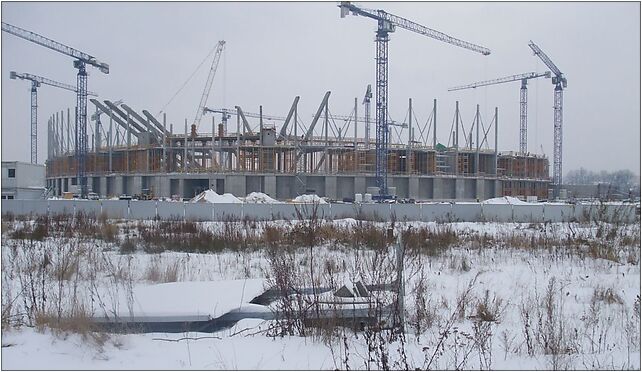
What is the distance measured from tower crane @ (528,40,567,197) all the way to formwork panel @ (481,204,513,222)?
34.0 meters

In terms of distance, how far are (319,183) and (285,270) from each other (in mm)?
38576

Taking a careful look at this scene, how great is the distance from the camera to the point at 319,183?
44.6 metres

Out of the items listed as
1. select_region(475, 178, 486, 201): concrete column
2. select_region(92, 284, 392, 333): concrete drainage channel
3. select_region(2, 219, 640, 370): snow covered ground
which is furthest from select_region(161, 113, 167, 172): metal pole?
select_region(92, 284, 392, 333): concrete drainage channel

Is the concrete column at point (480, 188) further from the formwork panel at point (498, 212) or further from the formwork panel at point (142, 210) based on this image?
the formwork panel at point (142, 210)

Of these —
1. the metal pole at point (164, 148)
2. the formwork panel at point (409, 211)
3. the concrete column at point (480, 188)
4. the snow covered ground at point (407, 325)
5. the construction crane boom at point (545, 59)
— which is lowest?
the snow covered ground at point (407, 325)

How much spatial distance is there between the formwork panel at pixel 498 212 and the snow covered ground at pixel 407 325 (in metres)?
14.0

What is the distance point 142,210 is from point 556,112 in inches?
1965

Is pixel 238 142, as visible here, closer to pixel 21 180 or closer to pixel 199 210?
pixel 21 180

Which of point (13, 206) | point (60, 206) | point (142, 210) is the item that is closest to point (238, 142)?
point (60, 206)

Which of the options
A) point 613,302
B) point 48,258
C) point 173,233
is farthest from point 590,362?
point 173,233

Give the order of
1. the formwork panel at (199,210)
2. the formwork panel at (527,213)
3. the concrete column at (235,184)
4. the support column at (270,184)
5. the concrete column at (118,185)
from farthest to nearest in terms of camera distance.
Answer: the concrete column at (118,185)
the support column at (270,184)
the concrete column at (235,184)
the formwork panel at (527,213)
the formwork panel at (199,210)

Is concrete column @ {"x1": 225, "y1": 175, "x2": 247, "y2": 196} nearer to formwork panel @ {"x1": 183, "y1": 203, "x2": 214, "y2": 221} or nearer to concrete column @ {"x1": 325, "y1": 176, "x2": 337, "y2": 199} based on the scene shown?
concrete column @ {"x1": 325, "y1": 176, "x2": 337, "y2": 199}

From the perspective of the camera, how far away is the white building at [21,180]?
34.9 meters

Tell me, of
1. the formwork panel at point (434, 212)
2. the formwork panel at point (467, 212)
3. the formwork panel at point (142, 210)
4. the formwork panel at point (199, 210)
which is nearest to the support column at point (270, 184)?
the formwork panel at point (142, 210)
